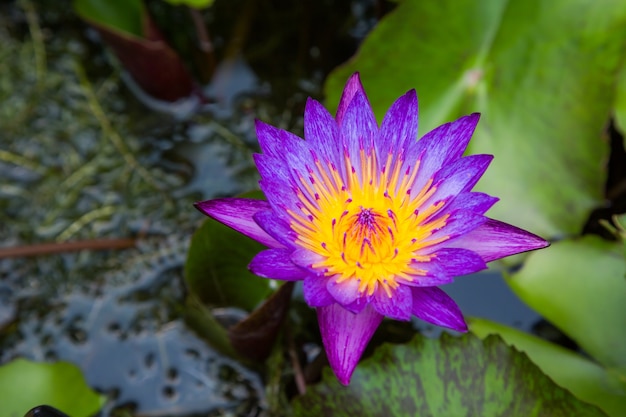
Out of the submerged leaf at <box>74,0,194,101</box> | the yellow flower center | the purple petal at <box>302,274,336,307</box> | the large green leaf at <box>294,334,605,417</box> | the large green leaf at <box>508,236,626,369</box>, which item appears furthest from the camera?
the submerged leaf at <box>74,0,194,101</box>

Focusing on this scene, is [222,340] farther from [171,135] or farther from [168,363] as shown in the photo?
[171,135]

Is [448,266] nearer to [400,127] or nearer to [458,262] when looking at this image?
[458,262]

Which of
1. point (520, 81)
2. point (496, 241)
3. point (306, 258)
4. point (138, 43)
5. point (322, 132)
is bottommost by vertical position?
point (306, 258)

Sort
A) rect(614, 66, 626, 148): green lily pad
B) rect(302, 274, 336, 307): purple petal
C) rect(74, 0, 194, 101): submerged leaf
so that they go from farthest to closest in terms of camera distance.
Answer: rect(74, 0, 194, 101): submerged leaf < rect(614, 66, 626, 148): green lily pad < rect(302, 274, 336, 307): purple petal

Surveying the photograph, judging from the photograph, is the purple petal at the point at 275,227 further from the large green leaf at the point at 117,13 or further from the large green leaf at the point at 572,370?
the large green leaf at the point at 117,13

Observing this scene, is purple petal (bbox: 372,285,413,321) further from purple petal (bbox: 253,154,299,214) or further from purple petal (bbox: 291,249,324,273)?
purple petal (bbox: 253,154,299,214)

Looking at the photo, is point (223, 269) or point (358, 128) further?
point (223, 269)

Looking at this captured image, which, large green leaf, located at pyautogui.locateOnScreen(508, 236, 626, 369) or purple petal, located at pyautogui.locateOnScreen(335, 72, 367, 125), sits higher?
purple petal, located at pyautogui.locateOnScreen(335, 72, 367, 125)

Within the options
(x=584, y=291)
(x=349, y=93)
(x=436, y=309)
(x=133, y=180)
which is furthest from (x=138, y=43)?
(x=584, y=291)

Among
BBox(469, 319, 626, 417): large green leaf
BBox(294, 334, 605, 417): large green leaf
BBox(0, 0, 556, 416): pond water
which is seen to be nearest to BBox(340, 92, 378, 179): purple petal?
BBox(294, 334, 605, 417): large green leaf
